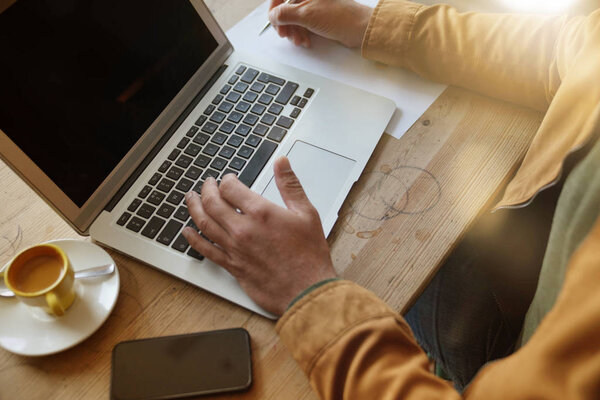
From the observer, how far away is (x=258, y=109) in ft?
2.55

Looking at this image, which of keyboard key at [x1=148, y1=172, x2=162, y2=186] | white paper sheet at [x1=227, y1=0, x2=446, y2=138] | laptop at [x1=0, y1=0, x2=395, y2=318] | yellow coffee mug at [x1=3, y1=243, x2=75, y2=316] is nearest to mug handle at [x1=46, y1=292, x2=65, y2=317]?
yellow coffee mug at [x1=3, y1=243, x2=75, y2=316]

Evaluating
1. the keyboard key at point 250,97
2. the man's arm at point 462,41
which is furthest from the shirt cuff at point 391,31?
the keyboard key at point 250,97

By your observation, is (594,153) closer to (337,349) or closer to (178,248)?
(337,349)

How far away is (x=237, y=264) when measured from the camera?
61 centimetres

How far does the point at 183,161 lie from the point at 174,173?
3cm

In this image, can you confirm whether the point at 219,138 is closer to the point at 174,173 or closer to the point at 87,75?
the point at 174,173

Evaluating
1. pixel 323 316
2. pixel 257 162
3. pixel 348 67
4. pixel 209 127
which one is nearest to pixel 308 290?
pixel 323 316

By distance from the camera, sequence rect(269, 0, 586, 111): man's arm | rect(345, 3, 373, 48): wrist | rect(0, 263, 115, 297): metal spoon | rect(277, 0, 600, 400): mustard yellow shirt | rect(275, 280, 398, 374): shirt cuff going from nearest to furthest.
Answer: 1. rect(277, 0, 600, 400): mustard yellow shirt
2. rect(275, 280, 398, 374): shirt cuff
3. rect(0, 263, 115, 297): metal spoon
4. rect(269, 0, 586, 111): man's arm
5. rect(345, 3, 373, 48): wrist

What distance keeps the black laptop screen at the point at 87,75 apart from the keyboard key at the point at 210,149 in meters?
0.10

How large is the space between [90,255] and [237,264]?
216 mm

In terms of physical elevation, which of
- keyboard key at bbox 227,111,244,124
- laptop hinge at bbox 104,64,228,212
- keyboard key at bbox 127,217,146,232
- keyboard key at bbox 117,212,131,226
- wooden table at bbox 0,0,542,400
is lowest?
wooden table at bbox 0,0,542,400

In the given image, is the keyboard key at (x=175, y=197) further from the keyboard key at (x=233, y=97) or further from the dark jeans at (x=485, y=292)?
the dark jeans at (x=485, y=292)

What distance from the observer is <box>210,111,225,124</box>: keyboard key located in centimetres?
77

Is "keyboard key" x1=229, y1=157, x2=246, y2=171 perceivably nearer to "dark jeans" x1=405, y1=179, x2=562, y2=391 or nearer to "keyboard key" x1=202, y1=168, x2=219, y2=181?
"keyboard key" x1=202, y1=168, x2=219, y2=181
